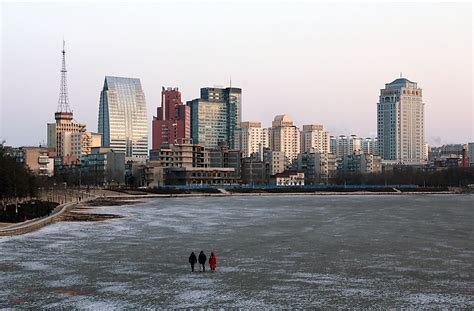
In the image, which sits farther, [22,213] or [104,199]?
[104,199]

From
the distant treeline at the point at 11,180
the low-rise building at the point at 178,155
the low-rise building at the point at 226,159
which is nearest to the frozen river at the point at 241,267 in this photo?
the distant treeline at the point at 11,180

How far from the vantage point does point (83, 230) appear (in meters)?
52.7

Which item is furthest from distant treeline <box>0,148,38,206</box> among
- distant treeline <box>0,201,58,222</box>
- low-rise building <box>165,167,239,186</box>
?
low-rise building <box>165,167,239,186</box>

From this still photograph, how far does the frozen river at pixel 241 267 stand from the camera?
25250mm

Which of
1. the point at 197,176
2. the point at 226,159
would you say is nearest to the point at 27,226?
the point at 197,176

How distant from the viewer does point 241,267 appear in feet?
108

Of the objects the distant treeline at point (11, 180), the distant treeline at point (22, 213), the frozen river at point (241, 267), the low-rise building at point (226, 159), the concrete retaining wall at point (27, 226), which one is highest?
the low-rise building at point (226, 159)

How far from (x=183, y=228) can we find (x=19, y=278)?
2606 cm

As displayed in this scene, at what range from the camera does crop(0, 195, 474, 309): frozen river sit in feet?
82.8

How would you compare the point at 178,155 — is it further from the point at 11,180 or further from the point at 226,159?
the point at 11,180

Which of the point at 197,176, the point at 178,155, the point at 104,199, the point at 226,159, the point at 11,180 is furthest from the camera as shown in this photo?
the point at 226,159

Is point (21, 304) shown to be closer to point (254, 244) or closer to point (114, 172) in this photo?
point (254, 244)

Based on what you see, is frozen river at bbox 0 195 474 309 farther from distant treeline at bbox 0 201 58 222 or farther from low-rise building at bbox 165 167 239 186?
low-rise building at bbox 165 167 239 186

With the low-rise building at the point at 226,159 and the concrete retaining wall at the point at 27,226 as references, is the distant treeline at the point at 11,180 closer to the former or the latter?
the concrete retaining wall at the point at 27,226
